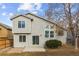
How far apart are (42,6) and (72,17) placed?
726mm

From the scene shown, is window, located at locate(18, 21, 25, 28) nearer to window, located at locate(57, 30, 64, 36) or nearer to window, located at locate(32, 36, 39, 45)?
window, located at locate(32, 36, 39, 45)

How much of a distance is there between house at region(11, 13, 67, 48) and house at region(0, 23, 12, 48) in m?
0.11

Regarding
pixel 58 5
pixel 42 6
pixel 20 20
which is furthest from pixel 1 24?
pixel 58 5

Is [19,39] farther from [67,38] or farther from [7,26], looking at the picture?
[67,38]

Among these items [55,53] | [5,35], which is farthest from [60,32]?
[5,35]

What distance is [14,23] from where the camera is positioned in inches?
177

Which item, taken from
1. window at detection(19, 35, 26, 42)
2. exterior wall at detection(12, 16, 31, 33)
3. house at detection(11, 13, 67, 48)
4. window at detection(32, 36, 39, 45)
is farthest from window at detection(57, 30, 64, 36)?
window at detection(19, 35, 26, 42)

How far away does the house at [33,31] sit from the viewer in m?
4.44

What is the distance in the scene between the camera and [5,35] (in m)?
4.50

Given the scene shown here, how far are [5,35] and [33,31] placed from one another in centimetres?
65

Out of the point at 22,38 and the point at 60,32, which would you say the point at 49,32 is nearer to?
the point at 60,32

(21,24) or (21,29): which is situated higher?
(21,24)

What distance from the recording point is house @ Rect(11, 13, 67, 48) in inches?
175

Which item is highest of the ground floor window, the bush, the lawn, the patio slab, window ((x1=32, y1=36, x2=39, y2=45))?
the ground floor window
